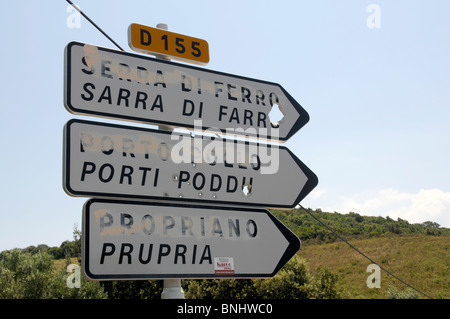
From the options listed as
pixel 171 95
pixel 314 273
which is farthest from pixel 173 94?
pixel 314 273

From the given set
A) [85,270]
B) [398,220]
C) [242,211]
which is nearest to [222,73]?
[242,211]

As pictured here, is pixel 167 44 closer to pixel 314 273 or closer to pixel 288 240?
pixel 288 240

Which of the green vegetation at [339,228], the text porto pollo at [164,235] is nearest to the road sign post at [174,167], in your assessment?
the text porto pollo at [164,235]

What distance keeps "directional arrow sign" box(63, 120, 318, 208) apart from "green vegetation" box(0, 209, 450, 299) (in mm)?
27607

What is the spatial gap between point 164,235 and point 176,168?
0.55m

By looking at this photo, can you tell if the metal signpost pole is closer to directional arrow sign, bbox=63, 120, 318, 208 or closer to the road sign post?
the road sign post

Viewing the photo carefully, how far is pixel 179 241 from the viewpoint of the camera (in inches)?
145

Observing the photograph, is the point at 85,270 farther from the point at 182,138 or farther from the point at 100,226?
the point at 182,138

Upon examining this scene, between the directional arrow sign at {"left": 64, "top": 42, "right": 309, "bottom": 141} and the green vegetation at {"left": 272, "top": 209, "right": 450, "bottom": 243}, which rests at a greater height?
the directional arrow sign at {"left": 64, "top": 42, "right": 309, "bottom": 141}

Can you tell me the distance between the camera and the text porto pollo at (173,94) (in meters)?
3.74

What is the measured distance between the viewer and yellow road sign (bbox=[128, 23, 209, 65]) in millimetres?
4105

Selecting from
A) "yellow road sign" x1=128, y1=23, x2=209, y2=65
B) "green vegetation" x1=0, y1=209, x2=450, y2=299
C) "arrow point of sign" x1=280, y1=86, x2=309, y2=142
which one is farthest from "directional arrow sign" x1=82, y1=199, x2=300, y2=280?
"green vegetation" x1=0, y1=209, x2=450, y2=299

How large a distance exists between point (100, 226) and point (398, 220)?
10382 centimetres

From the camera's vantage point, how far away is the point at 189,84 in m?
4.18
